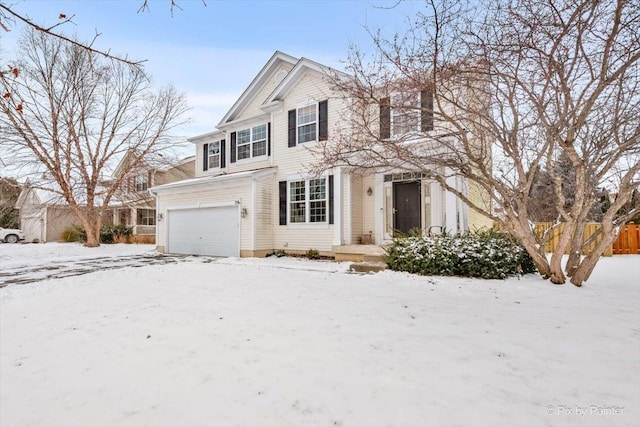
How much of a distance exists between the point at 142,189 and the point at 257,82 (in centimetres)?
1292

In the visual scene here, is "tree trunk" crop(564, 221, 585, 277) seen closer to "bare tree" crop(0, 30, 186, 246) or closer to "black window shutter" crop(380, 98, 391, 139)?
"black window shutter" crop(380, 98, 391, 139)

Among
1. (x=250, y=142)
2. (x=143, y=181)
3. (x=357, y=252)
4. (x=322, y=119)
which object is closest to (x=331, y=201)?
(x=357, y=252)

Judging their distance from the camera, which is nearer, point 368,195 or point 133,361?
point 133,361

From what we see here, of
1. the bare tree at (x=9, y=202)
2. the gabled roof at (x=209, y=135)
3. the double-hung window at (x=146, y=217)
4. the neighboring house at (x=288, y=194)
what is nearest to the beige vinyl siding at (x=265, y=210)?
the neighboring house at (x=288, y=194)

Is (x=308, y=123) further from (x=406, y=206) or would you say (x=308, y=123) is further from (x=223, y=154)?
(x=223, y=154)

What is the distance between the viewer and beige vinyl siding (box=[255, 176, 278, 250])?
1181 cm

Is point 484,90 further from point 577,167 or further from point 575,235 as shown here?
point 575,235

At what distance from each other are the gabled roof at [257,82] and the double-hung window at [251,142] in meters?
1.04

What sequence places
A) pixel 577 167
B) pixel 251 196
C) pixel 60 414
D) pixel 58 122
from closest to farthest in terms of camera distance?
pixel 60 414
pixel 577 167
pixel 251 196
pixel 58 122

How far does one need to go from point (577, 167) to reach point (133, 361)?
7.31 meters

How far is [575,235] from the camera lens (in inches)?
258

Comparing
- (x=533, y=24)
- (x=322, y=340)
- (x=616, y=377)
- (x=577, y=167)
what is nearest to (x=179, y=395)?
(x=322, y=340)

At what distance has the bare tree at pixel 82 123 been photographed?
50.5 ft

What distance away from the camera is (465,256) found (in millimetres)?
7074
